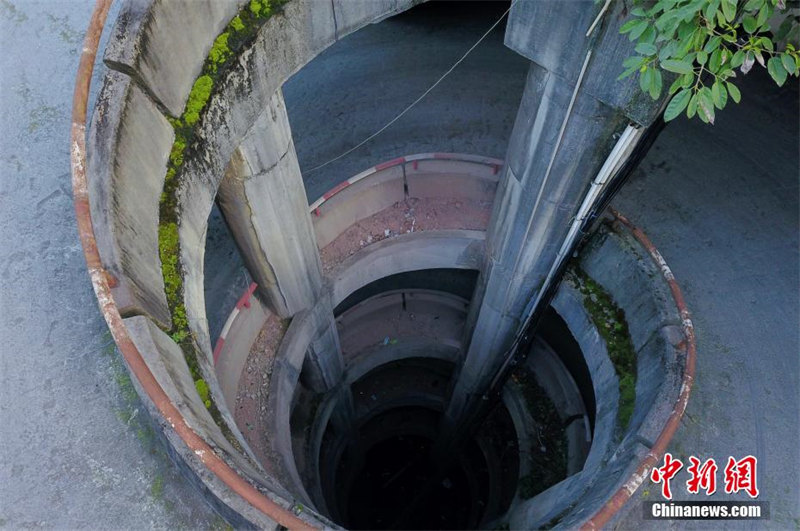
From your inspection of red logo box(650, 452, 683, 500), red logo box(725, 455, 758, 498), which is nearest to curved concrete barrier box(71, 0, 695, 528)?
red logo box(650, 452, 683, 500)

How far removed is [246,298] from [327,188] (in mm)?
4241

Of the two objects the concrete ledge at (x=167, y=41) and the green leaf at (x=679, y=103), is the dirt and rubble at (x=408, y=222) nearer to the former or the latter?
the concrete ledge at (x=167, y=41)

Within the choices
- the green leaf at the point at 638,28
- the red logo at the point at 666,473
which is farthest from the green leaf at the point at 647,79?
the red logo at the point at 666,473

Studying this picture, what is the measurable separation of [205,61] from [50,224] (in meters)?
3.26

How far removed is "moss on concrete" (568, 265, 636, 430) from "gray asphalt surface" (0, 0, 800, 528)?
1.06 metres

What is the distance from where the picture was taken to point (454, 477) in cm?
2030

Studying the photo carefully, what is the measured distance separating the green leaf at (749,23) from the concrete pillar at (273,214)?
6367 millimetres

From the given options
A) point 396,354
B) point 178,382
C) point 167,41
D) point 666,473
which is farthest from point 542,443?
point 167,41

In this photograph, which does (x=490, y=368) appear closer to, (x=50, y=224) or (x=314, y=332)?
(x=314, y=332)

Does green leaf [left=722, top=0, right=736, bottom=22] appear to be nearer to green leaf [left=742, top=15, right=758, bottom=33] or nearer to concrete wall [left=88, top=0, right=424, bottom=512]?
green leaf [left=742, top=15, right=758, bottom=33]

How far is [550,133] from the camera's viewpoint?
9.23m

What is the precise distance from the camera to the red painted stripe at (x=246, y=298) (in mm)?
11141

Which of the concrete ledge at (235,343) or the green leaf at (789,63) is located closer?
the green leaf at (789,63)

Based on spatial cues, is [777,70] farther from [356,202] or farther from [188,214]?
[356,202]
